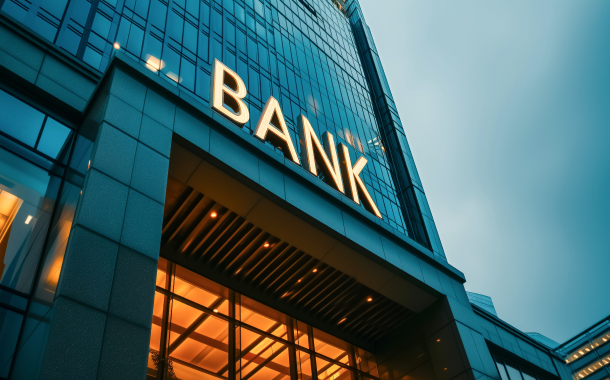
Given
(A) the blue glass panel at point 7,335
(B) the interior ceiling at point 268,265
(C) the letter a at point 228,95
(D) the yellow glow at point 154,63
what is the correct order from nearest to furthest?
(A) the blue glass panel at point 7,335 → (B) the interior ceiling at point 268,265 → (C) the letter a at point 228,95 → (D) the yellow glow at point 154,63

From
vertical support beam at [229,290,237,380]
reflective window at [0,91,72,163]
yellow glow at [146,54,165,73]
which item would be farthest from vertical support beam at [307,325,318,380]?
yellow glow at [146,54,165,73]

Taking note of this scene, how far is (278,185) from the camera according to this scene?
1652cm

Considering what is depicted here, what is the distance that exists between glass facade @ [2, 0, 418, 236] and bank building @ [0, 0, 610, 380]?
15 centimetres

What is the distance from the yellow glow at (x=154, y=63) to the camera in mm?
20566

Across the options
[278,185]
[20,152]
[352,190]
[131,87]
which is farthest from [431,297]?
[20,152]

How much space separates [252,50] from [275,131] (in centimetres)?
1216

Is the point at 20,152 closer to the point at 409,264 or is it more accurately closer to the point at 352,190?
the point at 352,190

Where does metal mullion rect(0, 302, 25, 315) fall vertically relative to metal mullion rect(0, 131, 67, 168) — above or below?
below

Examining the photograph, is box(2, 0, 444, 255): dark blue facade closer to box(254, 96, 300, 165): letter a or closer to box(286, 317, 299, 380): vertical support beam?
box(254, 96, 300, 165): letter a

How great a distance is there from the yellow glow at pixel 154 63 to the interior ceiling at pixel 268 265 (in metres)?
7.45

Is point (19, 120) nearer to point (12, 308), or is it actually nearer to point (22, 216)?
point (22, 216)

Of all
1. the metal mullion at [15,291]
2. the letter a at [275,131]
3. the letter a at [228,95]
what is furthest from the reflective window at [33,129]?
the letter a at [275,131]

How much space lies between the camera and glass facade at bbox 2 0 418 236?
1847 centimetres

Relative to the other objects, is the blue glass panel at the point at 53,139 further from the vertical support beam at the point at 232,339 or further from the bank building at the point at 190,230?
the vertical support beam at the point at 232,339
